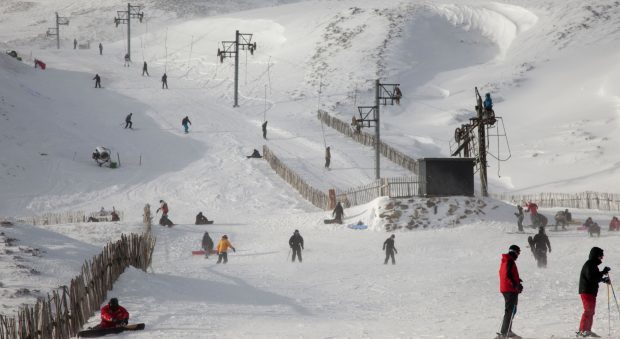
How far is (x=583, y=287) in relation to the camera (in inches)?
421

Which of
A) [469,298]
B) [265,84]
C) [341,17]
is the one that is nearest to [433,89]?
[265,84]

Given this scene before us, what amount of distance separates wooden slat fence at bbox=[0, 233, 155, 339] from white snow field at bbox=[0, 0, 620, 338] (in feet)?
1.73

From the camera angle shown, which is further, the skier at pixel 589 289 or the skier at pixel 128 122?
the skier at pixel 128 122

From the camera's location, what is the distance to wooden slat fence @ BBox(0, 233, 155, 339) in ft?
38.1

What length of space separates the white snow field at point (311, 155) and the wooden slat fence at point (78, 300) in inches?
20.8

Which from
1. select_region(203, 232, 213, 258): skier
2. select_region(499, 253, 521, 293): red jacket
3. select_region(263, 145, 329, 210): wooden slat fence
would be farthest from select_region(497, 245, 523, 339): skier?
select_region(263, 145, 329, 210): wooden slat fence

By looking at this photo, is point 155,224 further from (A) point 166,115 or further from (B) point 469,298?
(A) point 166,115

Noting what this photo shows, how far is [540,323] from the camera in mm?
12328

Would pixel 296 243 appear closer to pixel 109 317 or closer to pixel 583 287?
pixel 109 317

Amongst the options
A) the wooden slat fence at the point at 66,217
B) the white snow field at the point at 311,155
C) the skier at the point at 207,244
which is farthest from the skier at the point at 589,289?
the wooden slat fence at the point at 66,217

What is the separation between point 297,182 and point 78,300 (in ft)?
73.4

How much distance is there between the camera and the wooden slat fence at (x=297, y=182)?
32688 millimetres

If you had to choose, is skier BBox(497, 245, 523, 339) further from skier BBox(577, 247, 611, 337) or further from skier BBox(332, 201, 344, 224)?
skier BBox(332, 201, 344, 224)

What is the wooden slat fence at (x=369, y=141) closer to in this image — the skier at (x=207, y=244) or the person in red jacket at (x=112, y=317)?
the skier at (x=207, y=244)
